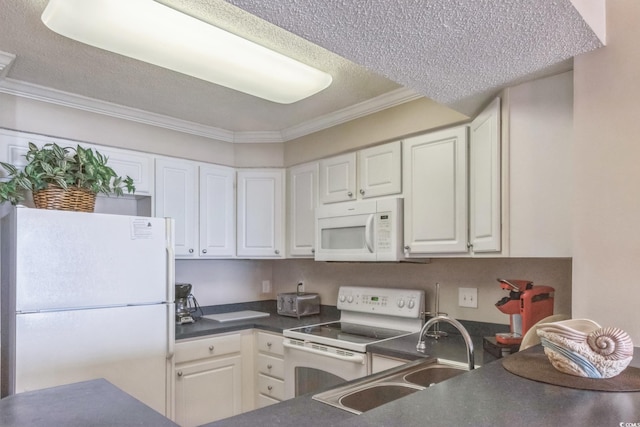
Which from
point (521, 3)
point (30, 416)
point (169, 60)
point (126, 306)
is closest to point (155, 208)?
point (126, 306)

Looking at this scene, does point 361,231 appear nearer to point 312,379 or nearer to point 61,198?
point 312,379

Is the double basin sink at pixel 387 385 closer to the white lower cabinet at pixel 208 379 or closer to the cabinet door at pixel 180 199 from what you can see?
the white lower cabinet at pixel 208 379

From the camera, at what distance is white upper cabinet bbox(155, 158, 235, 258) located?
2984 mm

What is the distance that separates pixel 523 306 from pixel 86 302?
2115 millimetres

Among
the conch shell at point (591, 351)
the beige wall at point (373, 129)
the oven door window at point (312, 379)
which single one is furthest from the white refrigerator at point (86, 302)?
the conch shell at point (591, 351)

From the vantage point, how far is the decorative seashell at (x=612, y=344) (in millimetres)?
1070

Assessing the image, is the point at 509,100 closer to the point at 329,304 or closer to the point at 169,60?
the point at 169,60

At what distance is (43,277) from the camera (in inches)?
79.6

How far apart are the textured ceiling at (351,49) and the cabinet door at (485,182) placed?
11cm

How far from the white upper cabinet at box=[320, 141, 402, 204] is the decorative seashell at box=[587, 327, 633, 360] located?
1548 millimetres

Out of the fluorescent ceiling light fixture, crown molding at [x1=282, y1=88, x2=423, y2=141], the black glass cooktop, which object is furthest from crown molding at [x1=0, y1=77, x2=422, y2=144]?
the black glass cooktop

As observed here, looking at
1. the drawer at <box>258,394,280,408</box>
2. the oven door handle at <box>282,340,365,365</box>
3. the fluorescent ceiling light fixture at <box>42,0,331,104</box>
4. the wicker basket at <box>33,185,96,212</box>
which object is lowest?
the drawer at <box>258,394,280,408</box>

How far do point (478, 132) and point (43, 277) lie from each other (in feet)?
7.22

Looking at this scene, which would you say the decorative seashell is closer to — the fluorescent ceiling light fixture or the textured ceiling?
the textured ceiling
